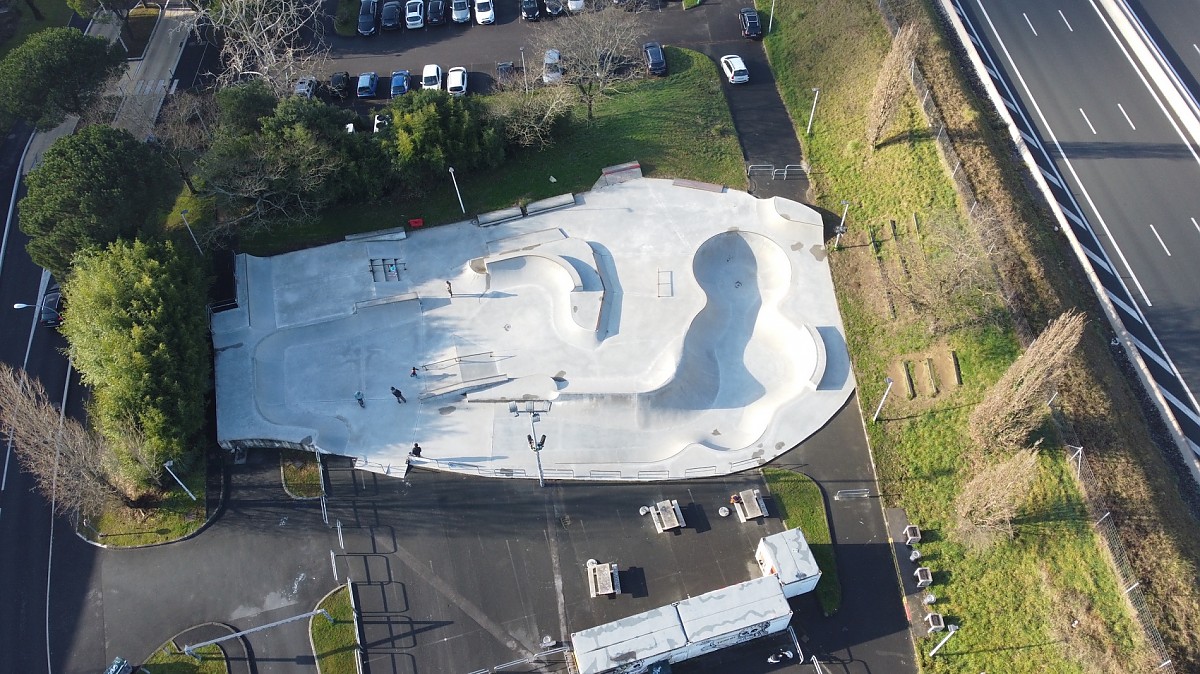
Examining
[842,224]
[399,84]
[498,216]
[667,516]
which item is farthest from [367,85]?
[667,516]

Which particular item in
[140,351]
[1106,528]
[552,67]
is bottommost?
[1106,528]

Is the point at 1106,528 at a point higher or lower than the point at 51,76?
lower

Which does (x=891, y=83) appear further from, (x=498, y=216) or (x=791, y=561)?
(x=791, y=561)

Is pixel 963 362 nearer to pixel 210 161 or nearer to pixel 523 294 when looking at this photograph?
pixel 523 294

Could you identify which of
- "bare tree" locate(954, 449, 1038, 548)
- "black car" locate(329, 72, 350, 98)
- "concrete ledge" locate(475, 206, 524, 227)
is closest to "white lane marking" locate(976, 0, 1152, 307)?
"bare tree" locate(954, 449, 1038, 548)

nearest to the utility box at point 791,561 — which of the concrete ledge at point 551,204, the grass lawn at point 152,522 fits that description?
the concrete ledge at point 551,204

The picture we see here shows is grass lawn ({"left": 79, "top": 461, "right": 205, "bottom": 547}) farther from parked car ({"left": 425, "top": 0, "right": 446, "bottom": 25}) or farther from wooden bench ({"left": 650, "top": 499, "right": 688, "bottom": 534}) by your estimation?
parked car ({"left": 425, "top": 0, "right": 446, "bottom": 25})

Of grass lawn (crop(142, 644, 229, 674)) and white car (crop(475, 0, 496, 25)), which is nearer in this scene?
grass lawn (crop(142, 644, 229, 674))
